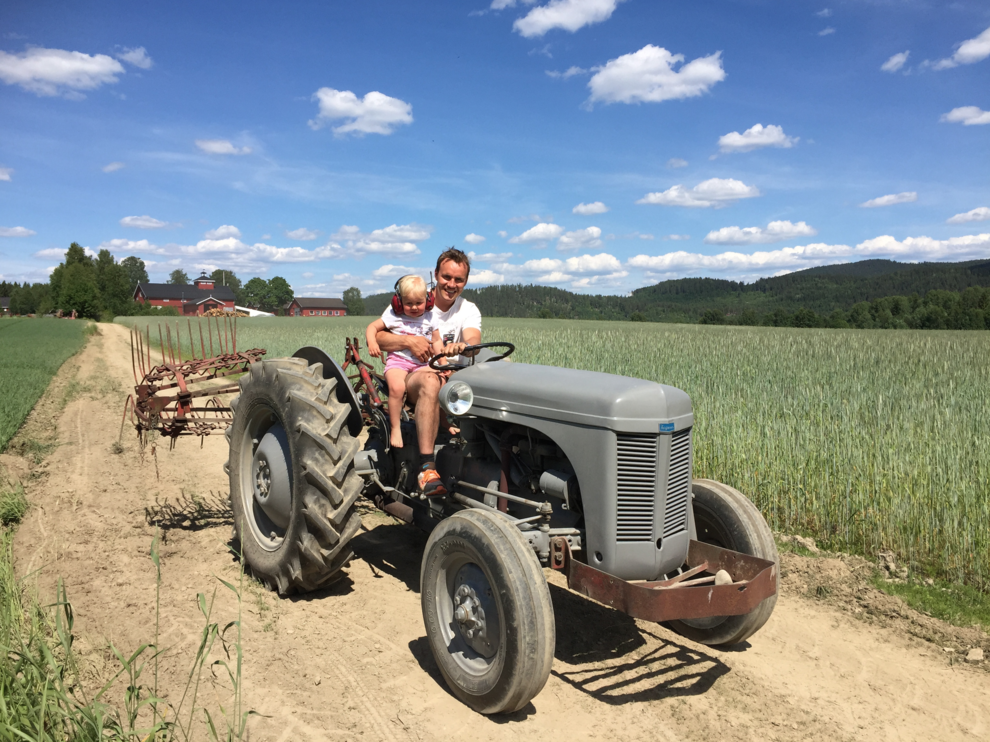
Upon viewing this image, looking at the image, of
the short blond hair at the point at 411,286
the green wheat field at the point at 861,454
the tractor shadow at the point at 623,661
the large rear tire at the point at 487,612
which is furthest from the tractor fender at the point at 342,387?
the green wheat field at the point at 861,454

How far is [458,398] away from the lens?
3545 millimetres

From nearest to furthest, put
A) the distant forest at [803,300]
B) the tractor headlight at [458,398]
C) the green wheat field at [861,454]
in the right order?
the tractor headlight at [458,398]
the green wheat field at [861,454]
the distant forest at [803,300]

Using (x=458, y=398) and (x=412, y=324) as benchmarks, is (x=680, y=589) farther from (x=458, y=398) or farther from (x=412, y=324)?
(x=412, y=324)

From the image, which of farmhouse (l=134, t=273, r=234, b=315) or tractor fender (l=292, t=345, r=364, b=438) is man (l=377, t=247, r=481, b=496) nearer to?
tractor fender (l=292, t=345, r=364, b=438)

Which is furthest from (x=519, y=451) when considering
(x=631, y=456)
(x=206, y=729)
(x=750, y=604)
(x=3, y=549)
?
(x=3, y=549)

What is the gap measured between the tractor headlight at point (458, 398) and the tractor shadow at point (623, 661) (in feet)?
4.56

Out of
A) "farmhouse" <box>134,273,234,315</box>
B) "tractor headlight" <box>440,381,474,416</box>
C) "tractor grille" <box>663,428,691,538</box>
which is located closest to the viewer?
"tractor grille" <box>663,428,691,538</box>

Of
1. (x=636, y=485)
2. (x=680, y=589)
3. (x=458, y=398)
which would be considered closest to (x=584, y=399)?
(x=636, y=485)

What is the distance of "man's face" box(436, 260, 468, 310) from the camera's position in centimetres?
428

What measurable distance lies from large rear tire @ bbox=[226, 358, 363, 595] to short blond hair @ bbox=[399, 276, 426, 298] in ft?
2.41

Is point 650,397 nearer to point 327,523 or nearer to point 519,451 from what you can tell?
point 519,451

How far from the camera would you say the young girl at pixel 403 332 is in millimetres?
4125

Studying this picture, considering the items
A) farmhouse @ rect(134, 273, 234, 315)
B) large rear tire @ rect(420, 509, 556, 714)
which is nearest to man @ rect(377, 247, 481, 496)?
large rear tire @ rect(420, 509, 556, 714)

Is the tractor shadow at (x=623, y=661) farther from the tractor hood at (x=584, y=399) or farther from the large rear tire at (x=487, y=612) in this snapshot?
the tractor hood at (x=584, y=399)
